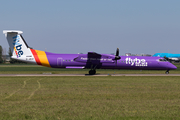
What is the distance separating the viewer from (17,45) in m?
36.6

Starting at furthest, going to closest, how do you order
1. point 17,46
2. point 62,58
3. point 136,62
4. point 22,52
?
point 136,62
point 62,58
point 22,52
point 17,46

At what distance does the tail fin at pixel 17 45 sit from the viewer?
3622cm

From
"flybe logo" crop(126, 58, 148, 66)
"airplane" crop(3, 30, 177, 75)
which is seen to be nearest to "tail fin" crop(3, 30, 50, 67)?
"airplane" crop(3, 30, 177, 75)

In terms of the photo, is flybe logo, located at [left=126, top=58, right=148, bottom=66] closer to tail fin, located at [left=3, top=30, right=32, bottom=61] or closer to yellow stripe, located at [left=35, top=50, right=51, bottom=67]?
yellow stripe, located at [left=35, top=50, right=51, bottom=67]

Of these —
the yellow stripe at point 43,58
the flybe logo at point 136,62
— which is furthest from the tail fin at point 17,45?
the flybe logo at point 136,62

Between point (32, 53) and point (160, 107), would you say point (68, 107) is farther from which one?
point (32, 53)

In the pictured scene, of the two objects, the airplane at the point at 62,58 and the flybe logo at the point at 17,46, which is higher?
the flybe logo at the point at 17,46

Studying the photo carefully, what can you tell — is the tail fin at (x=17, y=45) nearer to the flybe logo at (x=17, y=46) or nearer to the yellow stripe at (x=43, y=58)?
the flybe logo at (x=17, y=46)

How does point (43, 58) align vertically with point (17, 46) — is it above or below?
below

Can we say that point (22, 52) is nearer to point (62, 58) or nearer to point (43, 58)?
point (43, 58)

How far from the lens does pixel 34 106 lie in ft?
38.9

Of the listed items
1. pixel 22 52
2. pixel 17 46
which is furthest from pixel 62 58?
pixel 17 46

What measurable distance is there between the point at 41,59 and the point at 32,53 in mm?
1966

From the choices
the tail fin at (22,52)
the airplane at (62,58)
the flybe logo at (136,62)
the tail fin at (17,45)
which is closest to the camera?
the tail fin at (17,45)
